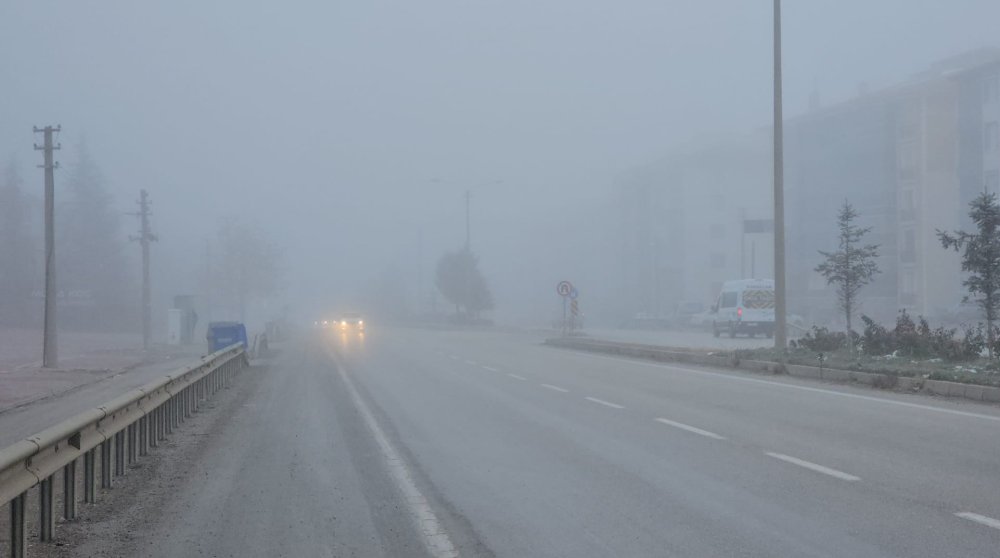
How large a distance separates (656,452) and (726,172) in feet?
273

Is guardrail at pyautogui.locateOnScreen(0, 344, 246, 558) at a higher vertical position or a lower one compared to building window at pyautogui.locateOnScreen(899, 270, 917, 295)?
Result: lower

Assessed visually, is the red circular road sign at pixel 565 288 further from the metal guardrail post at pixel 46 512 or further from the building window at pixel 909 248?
the metal guardrail post at pixel 46 512

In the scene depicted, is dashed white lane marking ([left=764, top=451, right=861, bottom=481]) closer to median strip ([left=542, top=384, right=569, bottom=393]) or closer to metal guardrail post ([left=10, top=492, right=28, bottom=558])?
metal guardrail post ([left=10, top=492, right=28, bottom=558])

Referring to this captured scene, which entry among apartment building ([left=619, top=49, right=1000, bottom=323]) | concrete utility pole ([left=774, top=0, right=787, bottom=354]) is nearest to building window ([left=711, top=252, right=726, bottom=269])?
apartment building ([left=619, top=49, right=1000, bottom=323])

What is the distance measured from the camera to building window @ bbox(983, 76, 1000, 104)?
175 feet

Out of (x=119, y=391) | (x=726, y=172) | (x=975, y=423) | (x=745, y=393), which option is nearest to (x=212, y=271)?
(x=726, y=172)

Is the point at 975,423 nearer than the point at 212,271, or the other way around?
the point at 975,423

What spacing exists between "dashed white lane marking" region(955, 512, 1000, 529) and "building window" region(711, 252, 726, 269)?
275 feet

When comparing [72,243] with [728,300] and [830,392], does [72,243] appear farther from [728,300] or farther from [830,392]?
[830,392]

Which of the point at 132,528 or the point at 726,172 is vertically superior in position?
the point at 726,172

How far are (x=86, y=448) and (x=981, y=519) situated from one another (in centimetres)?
650

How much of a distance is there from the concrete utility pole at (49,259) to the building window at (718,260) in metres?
64.9

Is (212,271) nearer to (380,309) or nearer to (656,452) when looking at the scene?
(380,309)

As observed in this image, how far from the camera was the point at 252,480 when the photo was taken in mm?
9391
